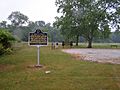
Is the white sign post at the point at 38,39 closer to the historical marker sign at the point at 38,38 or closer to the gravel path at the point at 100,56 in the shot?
the historical marker sign at the point at 38,38

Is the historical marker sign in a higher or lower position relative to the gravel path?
higher

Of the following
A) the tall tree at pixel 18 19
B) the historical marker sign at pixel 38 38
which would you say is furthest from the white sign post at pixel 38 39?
the tall tree at pixel 18 19

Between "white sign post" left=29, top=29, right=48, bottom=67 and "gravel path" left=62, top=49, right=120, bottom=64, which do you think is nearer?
"white sign post" left=29, top=29, right=48, bottom=67

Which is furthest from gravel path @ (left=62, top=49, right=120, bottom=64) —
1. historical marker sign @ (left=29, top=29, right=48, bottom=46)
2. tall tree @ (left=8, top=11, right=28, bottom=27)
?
tall tree @ (left=8, top=11, right=28, bottom=27)

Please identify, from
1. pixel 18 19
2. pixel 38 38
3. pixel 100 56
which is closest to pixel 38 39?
pixel 38 38

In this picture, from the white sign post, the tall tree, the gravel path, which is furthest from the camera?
the tall tree

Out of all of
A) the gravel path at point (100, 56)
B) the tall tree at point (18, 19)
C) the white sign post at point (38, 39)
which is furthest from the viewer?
the tall tree at point (18, 19)

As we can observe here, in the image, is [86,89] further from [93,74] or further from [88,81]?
[93,74]

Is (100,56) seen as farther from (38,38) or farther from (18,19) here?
(18,19)

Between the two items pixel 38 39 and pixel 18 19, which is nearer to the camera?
pixel 38 39

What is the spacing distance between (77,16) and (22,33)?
5185cm

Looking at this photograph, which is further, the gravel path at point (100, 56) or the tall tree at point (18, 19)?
the tall tree at point (18, 19)

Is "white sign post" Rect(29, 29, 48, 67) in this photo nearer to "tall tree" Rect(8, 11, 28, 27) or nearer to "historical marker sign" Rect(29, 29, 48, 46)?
"historical marker sign" Rect(29, 29, 48, 46)

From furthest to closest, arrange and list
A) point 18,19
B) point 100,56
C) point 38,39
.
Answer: point 18,19 < point 100,56 < point 38,39
